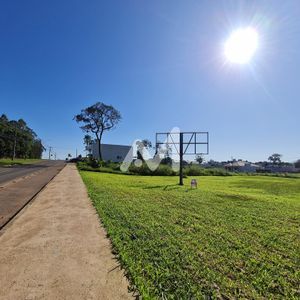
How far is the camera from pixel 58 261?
380cm

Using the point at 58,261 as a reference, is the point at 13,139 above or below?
above

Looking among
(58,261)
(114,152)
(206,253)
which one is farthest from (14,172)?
(114,152)

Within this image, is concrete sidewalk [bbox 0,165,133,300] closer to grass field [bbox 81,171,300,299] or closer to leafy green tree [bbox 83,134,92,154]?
grass field [bbox 81,171,300,299]

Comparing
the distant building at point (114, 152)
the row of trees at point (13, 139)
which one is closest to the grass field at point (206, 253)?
the row of trees at point (13, 139)

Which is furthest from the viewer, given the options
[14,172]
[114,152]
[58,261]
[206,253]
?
[114,152]

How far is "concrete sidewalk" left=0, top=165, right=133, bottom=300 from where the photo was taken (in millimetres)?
2963

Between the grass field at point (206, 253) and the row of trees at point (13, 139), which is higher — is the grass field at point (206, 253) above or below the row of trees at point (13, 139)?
below

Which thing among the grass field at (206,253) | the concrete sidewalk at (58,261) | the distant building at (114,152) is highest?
the distant building at (114,152)

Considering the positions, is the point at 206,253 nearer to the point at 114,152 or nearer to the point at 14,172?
the point at 14,172

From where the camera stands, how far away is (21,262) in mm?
3770

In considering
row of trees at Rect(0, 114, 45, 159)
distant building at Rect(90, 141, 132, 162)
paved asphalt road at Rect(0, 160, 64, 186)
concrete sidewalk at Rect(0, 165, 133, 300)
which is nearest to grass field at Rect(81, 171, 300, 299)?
concrete sidewalk at Rect(0, 165, 133, 300)

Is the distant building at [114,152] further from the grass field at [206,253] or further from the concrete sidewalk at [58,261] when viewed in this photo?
the concrete sidewalk at [58,261]

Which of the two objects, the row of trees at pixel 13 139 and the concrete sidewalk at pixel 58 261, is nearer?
the concrete sidewalk at pixel 58 261

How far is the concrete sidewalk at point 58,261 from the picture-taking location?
296 cm
